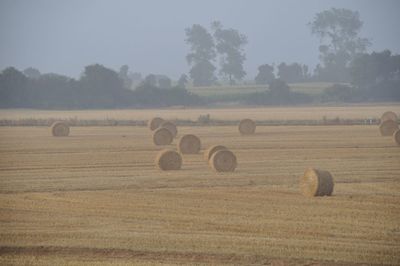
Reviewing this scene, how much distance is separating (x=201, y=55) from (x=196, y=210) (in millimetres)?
130558

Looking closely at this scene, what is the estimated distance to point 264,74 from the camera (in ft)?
442

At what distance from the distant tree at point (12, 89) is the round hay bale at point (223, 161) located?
172 ft

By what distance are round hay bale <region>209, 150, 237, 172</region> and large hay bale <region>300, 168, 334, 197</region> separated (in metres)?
6.11

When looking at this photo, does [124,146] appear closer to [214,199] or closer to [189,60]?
[214,199]

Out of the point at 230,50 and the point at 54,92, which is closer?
the point at 54,92

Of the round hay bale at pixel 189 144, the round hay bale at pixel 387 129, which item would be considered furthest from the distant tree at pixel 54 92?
the round hay bale at pixel 189 144

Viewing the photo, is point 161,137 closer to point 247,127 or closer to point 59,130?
point 247,127

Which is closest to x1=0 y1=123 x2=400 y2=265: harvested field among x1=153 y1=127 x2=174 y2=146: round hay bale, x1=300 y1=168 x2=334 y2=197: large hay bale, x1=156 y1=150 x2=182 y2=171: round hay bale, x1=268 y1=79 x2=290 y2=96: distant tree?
x1=300 y1=168 x2=334 y2=197: large hay bale

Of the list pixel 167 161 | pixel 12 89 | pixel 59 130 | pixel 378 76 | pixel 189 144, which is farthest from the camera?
pixel 378 76

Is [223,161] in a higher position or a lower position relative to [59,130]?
lower

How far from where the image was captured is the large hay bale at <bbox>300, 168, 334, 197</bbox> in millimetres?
19141

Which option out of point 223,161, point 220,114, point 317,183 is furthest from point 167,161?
point 220,114

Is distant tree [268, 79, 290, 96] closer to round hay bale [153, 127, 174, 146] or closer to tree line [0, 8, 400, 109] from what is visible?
tree line [0, 8, 400, 109]

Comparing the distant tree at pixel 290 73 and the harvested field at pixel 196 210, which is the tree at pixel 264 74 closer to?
the distant tree at pixel 290 73
